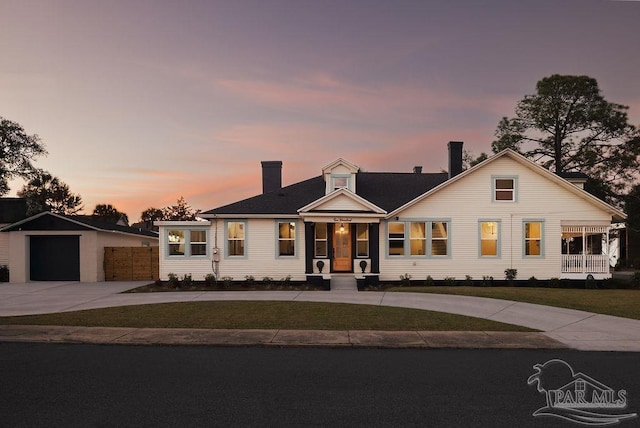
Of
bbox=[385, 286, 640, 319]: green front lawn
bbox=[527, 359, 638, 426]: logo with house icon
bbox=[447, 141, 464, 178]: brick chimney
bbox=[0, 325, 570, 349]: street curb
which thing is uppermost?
bbox=[447, 141, 464, 178]: brick chimney

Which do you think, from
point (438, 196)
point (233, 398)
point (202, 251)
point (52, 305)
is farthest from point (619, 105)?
point (52, 305)

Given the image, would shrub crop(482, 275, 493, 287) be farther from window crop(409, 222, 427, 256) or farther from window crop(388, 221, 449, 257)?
window crop(409, 222, 427, 256)

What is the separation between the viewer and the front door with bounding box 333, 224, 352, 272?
2217 cm

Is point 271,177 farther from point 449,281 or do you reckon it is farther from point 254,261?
point 449,281

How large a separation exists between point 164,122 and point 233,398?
21920 mm

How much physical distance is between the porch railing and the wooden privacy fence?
23905 mm

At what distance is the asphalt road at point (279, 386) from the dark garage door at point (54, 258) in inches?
657

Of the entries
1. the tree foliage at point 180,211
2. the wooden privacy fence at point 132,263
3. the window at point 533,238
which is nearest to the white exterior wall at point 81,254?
the wooden privacy fence at point 132,263

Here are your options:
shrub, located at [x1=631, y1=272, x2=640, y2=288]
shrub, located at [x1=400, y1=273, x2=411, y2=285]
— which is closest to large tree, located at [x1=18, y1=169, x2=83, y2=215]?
shrub, located at [x1=400, y1=273, x2=411, y2=285]

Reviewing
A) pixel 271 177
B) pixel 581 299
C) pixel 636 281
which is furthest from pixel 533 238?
pixel 271 177

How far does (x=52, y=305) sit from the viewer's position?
582 inches

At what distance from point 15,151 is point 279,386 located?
129ft

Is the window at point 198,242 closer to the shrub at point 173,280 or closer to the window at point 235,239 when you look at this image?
Answer: the window at point 235,239

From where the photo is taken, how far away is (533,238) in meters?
21.8
